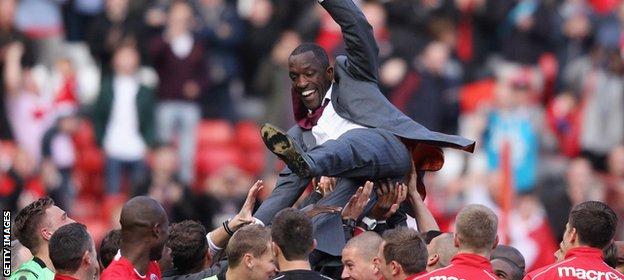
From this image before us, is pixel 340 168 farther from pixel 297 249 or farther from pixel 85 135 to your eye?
pixel 85 135

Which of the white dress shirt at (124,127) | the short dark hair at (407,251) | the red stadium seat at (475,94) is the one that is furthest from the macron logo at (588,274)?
the red stadium seat at (475,94)

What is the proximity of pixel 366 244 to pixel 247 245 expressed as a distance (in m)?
0.66

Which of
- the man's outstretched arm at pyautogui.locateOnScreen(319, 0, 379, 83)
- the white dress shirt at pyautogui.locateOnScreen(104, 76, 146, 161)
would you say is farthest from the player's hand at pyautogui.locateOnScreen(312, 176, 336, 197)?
the white dress shirt at pyautogui.locateOnScreen(104, 76, 146, 161)

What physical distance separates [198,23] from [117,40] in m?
0.94

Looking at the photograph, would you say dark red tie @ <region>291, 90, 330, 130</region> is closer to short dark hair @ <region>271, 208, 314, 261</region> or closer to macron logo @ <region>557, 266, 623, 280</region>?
short dark hair @ <region>271, 208, 314, 261</region>

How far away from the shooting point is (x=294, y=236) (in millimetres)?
10055

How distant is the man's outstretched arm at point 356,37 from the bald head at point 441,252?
1.15 m

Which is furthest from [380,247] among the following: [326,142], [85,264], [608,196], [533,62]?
[533,62]

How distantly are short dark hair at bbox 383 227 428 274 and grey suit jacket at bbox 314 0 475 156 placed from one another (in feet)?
3.72

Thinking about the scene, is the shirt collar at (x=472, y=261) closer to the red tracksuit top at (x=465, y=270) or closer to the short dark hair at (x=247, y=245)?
the red tracksuit top at (x=465, y=270)

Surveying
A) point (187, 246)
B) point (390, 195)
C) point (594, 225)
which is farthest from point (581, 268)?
point (187, 246)

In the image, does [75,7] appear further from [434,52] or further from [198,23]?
[434,52]

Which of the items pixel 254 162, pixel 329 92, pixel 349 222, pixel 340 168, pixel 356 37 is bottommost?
pixel 254 162

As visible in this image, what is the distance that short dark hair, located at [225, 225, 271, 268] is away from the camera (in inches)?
411
